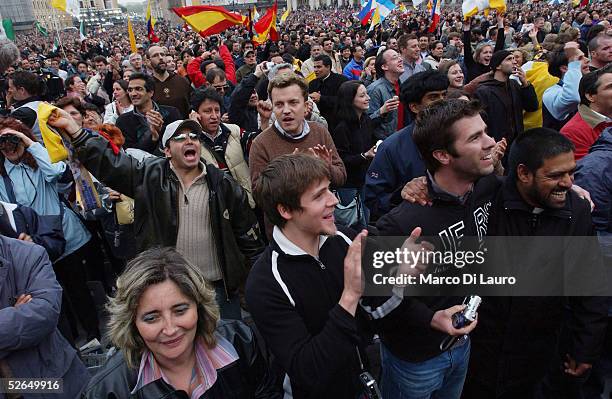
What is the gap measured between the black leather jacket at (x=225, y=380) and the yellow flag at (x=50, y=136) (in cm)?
122

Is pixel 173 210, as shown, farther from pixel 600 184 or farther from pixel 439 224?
pixel 600 184

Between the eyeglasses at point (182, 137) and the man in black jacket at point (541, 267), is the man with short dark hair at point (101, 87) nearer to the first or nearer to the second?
the eyeglasses at point (182, 137)

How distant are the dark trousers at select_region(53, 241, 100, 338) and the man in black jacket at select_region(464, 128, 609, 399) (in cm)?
311

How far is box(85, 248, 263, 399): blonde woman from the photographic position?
1.72m

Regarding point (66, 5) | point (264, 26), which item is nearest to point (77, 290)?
point (264, 26)

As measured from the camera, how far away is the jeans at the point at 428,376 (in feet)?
7.16

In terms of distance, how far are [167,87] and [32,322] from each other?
5200 millimetres

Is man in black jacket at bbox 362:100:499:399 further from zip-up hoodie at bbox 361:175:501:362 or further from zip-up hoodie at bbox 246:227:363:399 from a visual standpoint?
zip-up hoodie at bbox 246:227:363:399

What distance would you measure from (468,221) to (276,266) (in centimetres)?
97

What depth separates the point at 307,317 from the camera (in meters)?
1.83

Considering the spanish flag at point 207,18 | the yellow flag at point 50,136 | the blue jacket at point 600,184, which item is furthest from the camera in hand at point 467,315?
the spanish flag at point 207,18

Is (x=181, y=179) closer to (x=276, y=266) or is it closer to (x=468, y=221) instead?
(x=276, y=266)

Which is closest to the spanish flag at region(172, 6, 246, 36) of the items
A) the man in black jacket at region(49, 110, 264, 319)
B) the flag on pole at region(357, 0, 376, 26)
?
the man in black jacket at region(49, 110, 264, 319)

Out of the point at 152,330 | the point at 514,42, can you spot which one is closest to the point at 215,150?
the point at 152,330
